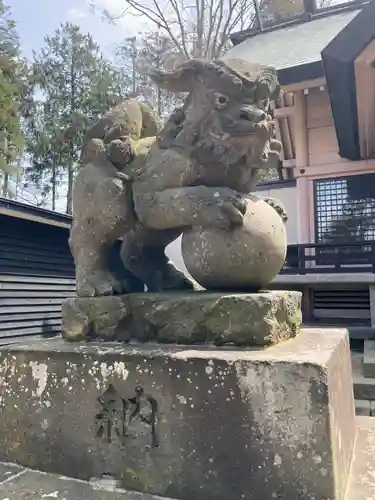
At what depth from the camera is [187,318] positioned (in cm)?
125

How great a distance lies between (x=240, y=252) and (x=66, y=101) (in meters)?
13.9

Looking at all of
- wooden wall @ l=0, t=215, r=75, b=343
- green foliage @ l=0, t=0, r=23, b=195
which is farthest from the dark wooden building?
green foliage @ l=0, t=0, r=23, b=195

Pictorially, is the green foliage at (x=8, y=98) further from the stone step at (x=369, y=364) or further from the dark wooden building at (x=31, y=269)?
the stone step at (x=369, y=364)

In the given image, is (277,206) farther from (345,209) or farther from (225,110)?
(345,209)

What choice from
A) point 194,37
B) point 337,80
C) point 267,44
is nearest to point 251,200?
point 337,80

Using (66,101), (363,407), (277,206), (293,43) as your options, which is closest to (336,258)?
(363,407)

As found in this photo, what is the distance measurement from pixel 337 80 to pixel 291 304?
362 centimetres

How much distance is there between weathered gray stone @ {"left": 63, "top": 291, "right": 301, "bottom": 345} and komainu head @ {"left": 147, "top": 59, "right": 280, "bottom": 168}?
0.45 meters

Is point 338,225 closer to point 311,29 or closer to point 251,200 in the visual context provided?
point 311,29

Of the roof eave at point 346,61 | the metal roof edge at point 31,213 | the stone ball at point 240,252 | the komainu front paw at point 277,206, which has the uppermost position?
the roof eave at point 346,61

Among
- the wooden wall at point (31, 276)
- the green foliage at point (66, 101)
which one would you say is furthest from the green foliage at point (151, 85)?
the wooden wall at point (31, 276)

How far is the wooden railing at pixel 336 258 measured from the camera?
17.8ft

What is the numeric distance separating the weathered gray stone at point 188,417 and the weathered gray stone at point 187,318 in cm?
5

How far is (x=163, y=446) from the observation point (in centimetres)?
112
